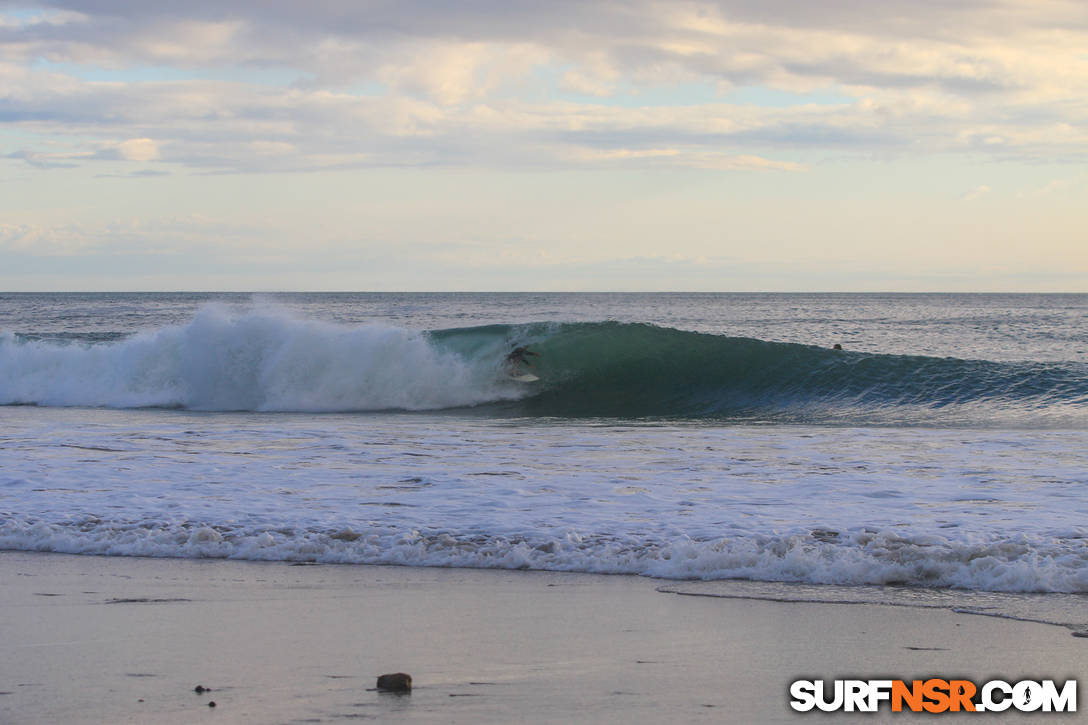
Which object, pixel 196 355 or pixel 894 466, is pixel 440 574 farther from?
pixel 196 355

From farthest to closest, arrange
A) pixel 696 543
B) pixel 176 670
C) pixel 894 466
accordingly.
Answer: pixel 894 466, pixel 696 543, pixel 176 670

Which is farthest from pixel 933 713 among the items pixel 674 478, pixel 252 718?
pixel 674 478

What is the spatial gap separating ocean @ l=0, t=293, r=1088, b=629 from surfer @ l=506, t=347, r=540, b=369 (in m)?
0.24

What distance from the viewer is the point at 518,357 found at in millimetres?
18547

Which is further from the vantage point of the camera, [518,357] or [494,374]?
[518,357]

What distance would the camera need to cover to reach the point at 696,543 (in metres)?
5.92

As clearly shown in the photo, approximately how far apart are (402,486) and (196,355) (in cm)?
1098

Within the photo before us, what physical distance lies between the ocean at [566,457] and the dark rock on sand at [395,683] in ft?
6.47

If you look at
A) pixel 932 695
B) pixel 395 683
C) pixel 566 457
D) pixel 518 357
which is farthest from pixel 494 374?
pixel 932 695

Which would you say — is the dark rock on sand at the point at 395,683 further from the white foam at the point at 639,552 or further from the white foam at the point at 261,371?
the white foam at the point at 261,371

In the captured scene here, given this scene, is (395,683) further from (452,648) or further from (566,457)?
(566,457)

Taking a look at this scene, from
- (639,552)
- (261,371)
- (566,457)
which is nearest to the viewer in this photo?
(639,552)

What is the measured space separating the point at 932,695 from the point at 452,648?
6.12 ft

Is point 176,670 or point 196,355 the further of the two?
point 196,355
